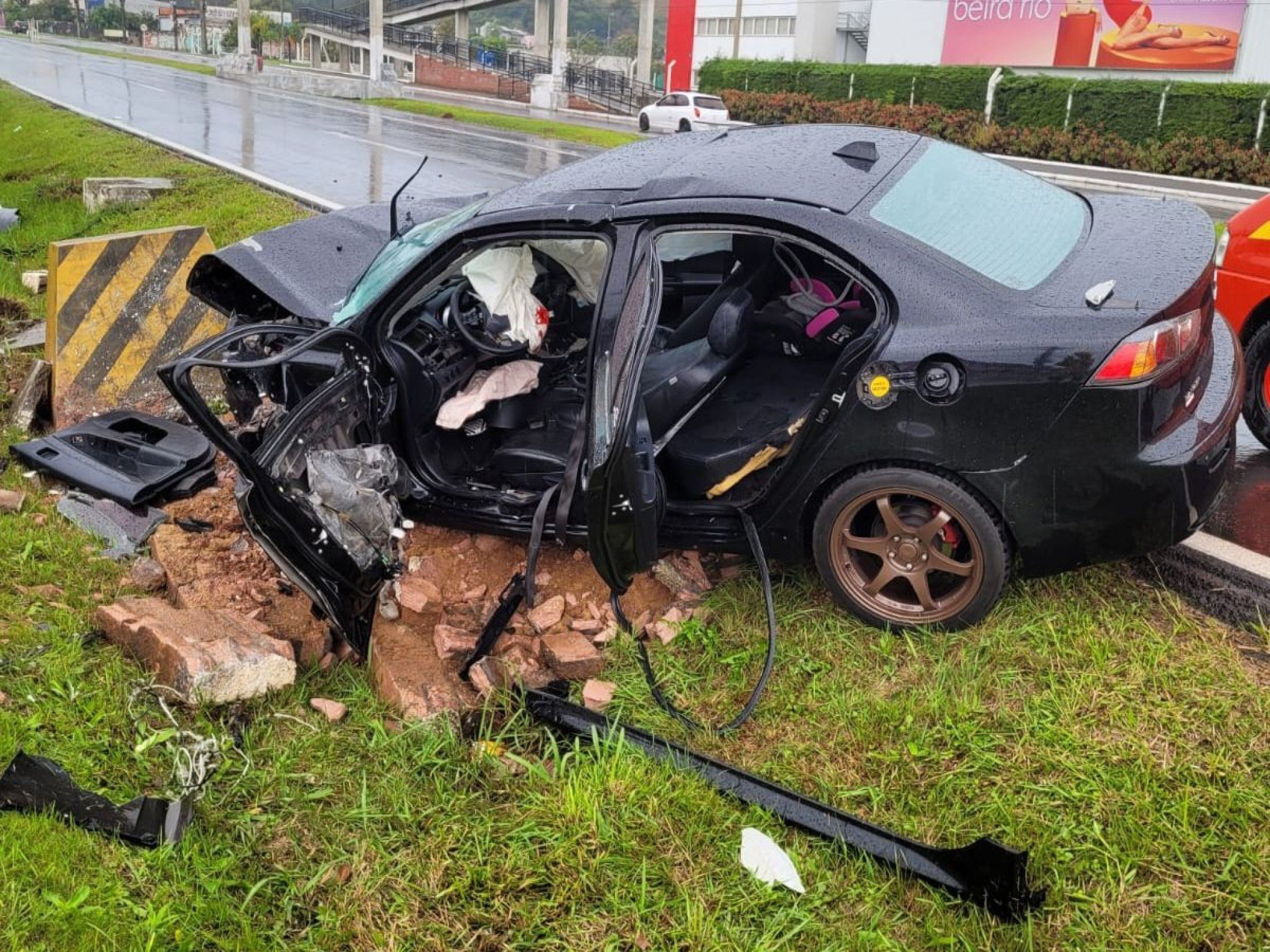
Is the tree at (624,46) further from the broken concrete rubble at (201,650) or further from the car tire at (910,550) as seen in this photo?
the car tire at (910,550)

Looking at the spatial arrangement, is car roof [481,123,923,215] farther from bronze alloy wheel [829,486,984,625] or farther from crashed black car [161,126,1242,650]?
bronze alloy wheel [829,486,984,625]

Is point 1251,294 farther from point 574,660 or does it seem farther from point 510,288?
point 574,660

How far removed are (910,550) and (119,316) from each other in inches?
182

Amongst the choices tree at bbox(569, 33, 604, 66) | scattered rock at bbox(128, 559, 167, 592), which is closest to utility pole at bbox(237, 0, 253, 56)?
tree at bbox(569, 33, 604, 66)

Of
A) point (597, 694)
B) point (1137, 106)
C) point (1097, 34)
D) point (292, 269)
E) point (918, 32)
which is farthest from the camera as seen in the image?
point (918, 32)

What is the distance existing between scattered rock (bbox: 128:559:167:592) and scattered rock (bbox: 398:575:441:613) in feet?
3.39

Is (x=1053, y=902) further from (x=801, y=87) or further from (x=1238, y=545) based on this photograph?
(x=801, y=87)

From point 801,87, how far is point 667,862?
116 ft

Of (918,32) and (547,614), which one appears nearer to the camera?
(547,614)

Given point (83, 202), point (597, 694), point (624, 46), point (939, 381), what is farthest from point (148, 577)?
point (624, 46)

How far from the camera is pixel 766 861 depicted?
2.81 meters

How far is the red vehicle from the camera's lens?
455 centimetres

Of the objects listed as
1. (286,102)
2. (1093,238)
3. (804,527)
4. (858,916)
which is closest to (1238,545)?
(1093,238)

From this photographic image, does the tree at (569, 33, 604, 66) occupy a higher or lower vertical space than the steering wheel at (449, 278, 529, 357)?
higher
